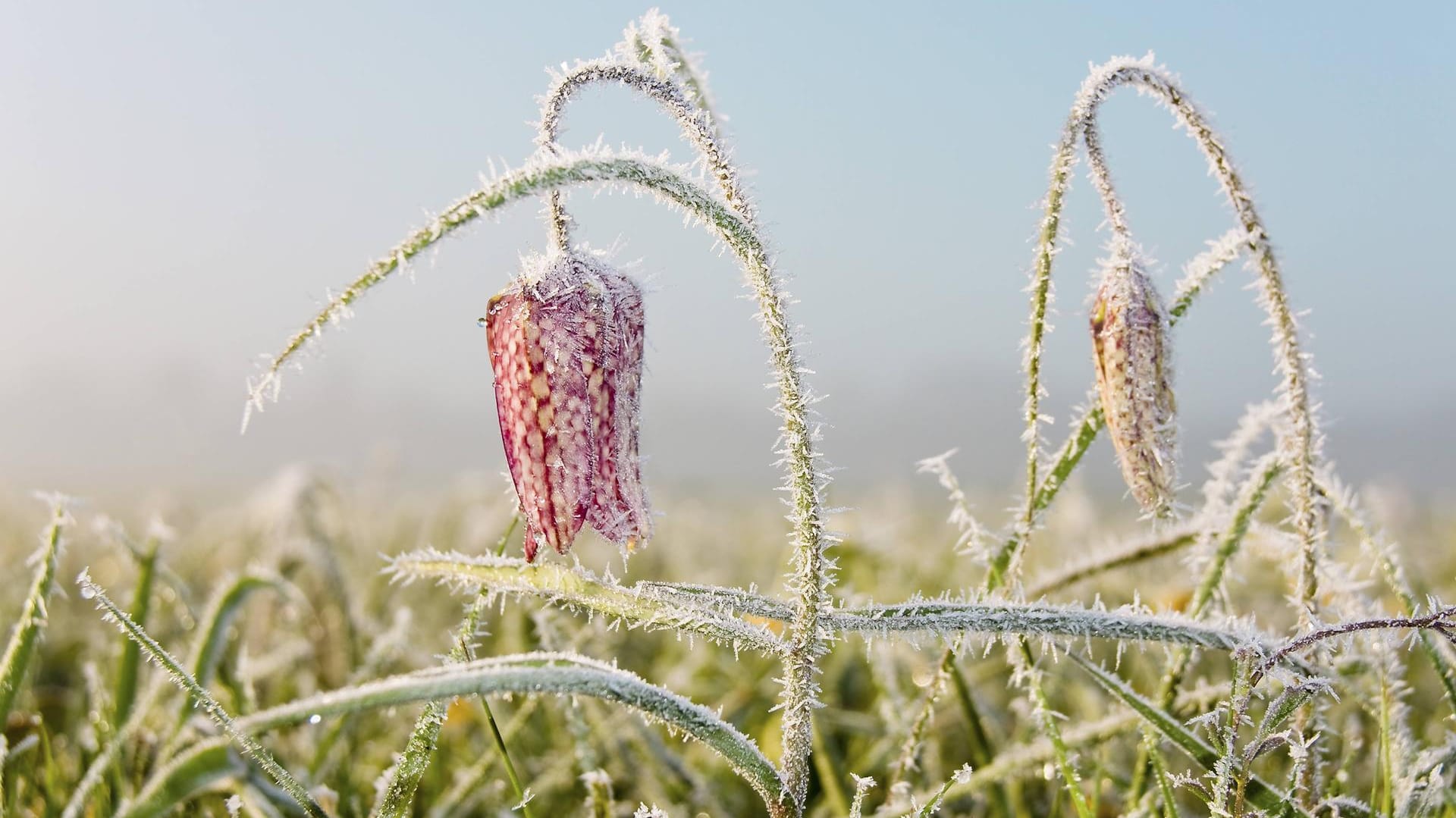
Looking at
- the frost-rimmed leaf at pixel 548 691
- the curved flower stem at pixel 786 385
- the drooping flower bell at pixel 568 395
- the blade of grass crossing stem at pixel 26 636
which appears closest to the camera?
the frost-rimmed leaf at pixel 548 691

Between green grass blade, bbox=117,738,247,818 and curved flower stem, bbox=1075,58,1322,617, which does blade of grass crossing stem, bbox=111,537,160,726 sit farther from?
curved flower stem, bbox=1075,58,1322,617

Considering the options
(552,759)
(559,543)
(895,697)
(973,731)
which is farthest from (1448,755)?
(552,759)

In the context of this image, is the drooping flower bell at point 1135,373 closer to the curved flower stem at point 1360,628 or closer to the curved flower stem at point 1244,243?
the curved flower stem at point 1244,243

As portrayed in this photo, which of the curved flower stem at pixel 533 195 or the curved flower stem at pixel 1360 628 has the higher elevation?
the curved flower stem at pixel 533 195

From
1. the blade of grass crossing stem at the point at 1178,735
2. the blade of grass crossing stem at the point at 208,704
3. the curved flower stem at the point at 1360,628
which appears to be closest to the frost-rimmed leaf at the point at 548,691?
the blade of grass crossing stem at the point at 208,704

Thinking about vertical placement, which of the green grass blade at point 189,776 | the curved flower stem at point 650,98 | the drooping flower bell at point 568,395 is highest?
the curved flower stem at point 650,98

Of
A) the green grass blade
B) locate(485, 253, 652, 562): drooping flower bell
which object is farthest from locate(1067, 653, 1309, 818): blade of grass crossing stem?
the green grass blade

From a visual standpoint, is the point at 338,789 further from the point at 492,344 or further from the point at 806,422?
the point at 806,422
